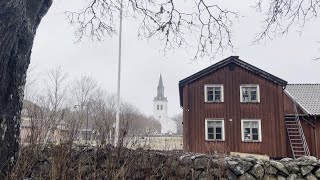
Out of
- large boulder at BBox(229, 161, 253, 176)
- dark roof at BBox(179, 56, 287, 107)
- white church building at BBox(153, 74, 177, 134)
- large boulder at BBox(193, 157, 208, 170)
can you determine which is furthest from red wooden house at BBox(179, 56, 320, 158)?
white church building at BBox(153, 74, 177, 134)

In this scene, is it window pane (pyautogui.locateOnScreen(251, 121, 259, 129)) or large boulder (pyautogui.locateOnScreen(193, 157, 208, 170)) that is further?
window pane (pyautogui.locateOnScreen(251, 121, 259, 129))

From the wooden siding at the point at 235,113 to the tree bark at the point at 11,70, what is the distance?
17662 mm

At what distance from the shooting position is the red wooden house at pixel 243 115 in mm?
20797

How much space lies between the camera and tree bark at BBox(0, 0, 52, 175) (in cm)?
321

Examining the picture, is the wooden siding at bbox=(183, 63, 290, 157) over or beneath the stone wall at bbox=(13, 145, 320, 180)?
over

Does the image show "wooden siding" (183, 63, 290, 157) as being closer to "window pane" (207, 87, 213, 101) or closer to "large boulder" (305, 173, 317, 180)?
"window pane" (207, 87, 213, 101)

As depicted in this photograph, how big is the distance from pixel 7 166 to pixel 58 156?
0.69 meters

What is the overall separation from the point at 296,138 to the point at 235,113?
405 centimetres

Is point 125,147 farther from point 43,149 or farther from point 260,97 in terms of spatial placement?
point 260,97

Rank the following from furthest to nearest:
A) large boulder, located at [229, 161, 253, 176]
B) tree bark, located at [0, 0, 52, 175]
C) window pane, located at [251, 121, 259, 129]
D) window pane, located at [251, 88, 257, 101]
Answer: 1. window pane, located at [251, 88, 257, 101]
2. window pane, located at [251, 121, 259, 129]
3. large boulder, located at [229, 161, 253, 176]
4. tree bark, located at [0, 0, 52, 175]

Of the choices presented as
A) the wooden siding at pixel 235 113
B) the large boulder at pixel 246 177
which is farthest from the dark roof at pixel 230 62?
the large boulder at pixel 246 177

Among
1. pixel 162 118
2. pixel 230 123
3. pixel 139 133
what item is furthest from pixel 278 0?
pixel 162 118

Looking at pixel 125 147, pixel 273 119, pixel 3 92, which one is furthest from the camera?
pixel 273 119

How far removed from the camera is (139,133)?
6.02m
